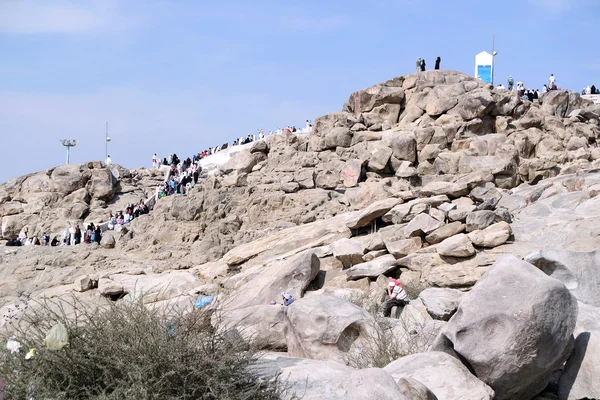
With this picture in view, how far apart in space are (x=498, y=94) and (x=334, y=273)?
12.8 m

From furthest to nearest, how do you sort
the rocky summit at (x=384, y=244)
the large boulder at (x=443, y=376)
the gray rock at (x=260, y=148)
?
the gray rock at (x=260, y=148)
the rocky summit at (x=384, y=244)
the large boulder at (x=443, y=376)

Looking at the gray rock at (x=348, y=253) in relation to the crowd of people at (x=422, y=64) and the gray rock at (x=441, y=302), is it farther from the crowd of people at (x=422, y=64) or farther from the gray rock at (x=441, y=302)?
the crowd of people at (x=422, y=64)

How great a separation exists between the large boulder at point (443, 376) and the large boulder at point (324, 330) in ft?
3.99

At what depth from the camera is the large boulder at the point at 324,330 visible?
6.89 metres

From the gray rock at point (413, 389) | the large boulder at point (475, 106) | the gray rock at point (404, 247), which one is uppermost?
the large boulder at point (475, 106)

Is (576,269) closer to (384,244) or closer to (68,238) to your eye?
(384,244)

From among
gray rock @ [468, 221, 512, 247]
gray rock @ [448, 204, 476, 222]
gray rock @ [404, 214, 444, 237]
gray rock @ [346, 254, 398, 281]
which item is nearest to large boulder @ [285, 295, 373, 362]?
gray rock @ [346, 254, 398, 281]

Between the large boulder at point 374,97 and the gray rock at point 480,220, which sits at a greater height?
the large boulder at point 374,97

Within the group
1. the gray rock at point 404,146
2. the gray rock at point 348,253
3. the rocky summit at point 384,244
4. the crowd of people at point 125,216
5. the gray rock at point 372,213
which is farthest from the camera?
the crowd of people at point 125,216

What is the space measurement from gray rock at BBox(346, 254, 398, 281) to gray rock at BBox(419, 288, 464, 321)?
11.5ft

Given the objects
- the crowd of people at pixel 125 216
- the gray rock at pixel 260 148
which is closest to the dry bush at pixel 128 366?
the crowd of people at pixel 125 216

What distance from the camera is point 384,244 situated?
541 inches

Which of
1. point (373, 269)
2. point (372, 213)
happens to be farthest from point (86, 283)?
point (373, 269)

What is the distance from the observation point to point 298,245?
52.2ft
